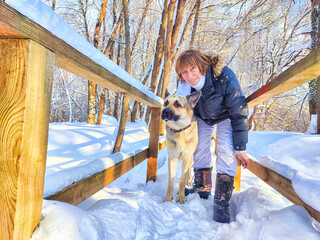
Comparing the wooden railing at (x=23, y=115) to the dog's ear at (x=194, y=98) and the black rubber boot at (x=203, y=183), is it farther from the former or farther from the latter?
the black rubber boot at (x=203, y=183)

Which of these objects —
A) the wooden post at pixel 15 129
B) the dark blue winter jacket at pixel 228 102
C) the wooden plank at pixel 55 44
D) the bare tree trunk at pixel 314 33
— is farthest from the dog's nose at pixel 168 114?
the bare tree trunk at pixel 314 33

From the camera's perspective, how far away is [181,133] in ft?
7.16

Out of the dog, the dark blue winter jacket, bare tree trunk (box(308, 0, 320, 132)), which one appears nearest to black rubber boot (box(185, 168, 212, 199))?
the dog

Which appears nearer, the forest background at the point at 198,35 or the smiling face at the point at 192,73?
the smiling face at the point at 192,73

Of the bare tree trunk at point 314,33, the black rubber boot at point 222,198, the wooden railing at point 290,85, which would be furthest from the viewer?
the bare tree trunk at point 314,33

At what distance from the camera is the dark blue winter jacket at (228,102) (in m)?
1.81

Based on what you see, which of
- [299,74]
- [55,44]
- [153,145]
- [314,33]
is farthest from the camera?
[314,33]

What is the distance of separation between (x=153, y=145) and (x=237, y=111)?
1.37 metres

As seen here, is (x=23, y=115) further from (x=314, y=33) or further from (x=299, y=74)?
(x=314, y=33)

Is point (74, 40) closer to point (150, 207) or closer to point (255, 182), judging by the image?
point (150, 207)

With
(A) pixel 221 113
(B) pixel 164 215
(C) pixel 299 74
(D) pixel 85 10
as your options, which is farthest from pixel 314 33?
(D) pixel 85 10

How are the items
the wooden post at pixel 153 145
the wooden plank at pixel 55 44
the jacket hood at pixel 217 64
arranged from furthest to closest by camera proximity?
1. the wooden post at pixel 153 145
2. the jacket hood at pixel 217 64
3. the wooden plank at pixel 55 44

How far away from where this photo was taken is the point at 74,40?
0.87 m

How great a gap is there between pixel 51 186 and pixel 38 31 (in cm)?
73
